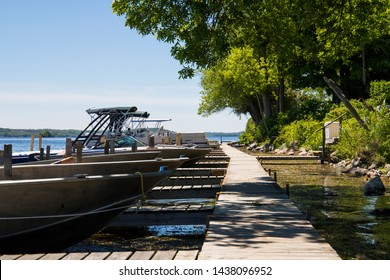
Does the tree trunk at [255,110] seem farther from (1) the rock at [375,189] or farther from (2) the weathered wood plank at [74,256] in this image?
(2) the weathered wood plank at [74,256]

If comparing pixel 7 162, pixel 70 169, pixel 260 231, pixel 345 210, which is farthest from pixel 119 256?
pixel 345 210

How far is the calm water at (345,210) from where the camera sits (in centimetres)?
1002

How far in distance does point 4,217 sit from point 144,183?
9.47ft

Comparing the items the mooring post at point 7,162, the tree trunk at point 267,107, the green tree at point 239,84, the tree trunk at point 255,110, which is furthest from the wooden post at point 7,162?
the tree trunk at point 255,110

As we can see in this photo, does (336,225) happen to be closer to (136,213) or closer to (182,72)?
(136,213)

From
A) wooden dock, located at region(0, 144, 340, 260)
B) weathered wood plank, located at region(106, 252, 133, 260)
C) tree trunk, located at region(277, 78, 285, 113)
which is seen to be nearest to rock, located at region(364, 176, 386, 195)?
wooden dock, located at region(0, 144, 340, 260)

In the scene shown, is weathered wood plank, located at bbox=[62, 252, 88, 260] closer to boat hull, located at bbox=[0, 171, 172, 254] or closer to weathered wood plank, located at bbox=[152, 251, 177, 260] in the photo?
weathered wood plank, located at bbox=[152, 251, 177, 260]

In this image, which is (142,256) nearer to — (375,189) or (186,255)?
(186,255)

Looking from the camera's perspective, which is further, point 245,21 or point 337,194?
point 245,21

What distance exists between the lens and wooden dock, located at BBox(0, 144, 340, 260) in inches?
282

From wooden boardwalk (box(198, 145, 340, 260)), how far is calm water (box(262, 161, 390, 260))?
88 centimetres

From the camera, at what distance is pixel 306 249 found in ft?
24.5

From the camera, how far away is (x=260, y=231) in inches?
345
